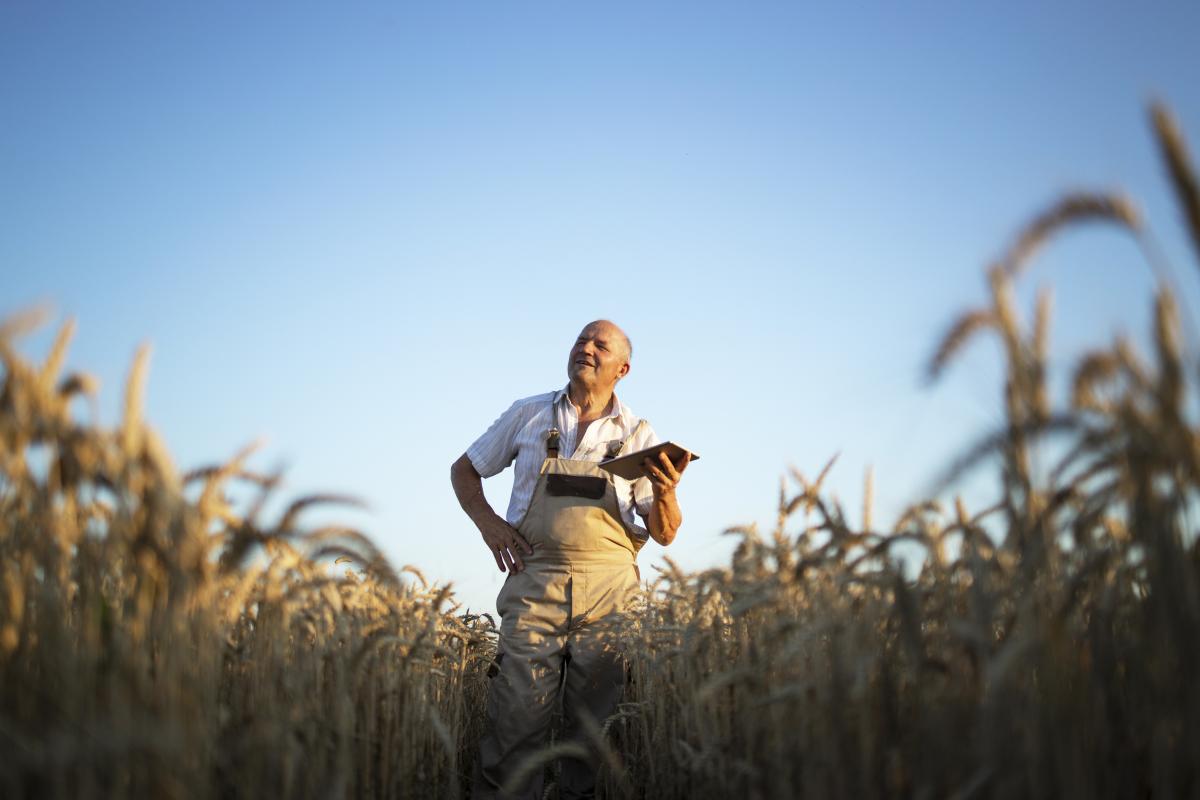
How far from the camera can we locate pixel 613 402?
601 centimetres

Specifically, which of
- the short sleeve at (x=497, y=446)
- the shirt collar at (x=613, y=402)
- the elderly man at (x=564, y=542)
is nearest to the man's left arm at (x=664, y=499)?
the elderly man at (x=564, y=542)

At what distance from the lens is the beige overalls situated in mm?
5117

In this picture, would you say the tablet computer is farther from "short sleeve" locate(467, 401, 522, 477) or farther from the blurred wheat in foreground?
the blurred wheat in foreground

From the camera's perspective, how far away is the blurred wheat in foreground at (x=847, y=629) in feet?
6.44

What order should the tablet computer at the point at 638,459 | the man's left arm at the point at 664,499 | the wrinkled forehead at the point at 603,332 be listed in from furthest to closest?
the wrinkled forehead at the point at 603,332 < the man's left arm at the point at 664,499 < the tablet computer at the point at 638,459

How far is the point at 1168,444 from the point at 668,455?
323cm

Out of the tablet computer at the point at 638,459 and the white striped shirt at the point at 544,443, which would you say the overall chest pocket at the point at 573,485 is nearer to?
the white striped shirt at the point at 544,443

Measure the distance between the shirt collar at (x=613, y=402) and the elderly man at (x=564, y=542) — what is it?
0.4 inches

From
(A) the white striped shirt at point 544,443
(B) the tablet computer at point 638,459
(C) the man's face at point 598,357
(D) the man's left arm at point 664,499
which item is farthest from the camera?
(C) the man's face at point 598,357

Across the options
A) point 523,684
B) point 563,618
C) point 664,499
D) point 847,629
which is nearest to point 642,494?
point 664,499

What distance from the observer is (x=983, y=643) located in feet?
6.52

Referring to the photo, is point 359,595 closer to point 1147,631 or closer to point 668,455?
point 668,455

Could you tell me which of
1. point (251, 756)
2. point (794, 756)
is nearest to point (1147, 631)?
point (794, 756)

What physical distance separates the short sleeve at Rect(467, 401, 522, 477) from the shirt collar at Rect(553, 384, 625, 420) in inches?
10.3
